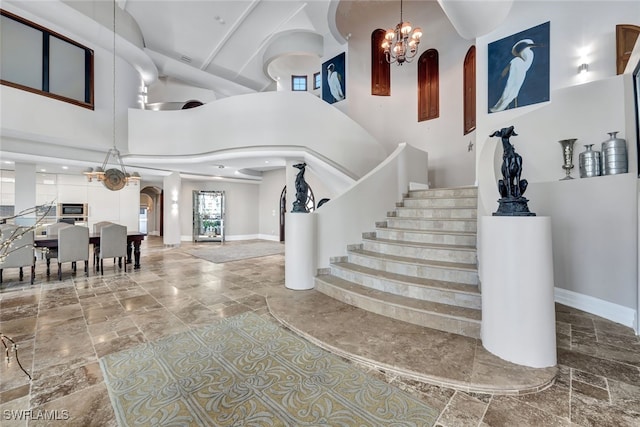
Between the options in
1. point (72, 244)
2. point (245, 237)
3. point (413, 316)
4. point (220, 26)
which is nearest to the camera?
point (413, 316)

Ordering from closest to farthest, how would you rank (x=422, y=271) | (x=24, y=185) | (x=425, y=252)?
(x=422, y=271) < (x=425, y=252) < (x=24, y=185)

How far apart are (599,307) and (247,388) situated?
381cm

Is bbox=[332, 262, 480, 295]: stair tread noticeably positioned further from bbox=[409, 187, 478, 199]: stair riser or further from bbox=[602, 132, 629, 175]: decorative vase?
bbox=[602, 132, 629, 175]: decorative vase

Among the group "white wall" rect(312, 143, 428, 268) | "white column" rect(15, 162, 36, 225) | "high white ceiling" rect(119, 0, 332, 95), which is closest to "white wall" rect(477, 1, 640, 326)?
"white wall" rect(312, 143, 428, 268)

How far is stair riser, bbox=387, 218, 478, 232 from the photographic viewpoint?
11.8 feet

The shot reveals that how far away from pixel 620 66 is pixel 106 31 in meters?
9.22

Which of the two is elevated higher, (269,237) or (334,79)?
(334,79)

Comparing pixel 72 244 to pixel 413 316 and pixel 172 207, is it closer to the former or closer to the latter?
pixel 172 207

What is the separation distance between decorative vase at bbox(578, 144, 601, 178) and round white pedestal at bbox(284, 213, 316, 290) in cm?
355

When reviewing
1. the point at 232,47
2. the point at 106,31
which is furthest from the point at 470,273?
the point at 232,47

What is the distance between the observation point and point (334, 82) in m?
7.63

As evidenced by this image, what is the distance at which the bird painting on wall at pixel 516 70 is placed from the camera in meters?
4.50

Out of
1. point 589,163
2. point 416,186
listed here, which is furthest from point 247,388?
point 416,186

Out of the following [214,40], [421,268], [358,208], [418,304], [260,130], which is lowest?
[418,304]
